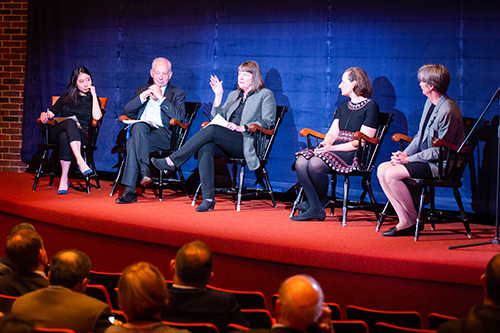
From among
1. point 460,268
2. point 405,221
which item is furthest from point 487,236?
point 460,268

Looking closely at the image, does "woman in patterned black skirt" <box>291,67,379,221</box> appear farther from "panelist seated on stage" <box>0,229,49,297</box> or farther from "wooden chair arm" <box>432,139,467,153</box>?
"panelist seated on stage" <box>0,229,49,297</box>

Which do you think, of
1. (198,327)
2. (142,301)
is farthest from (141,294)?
(198,327)

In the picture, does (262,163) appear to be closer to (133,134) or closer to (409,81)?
(133,134)

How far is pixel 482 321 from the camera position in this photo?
130 centimetres

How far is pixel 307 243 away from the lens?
296 cm

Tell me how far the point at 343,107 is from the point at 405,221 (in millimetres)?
1139

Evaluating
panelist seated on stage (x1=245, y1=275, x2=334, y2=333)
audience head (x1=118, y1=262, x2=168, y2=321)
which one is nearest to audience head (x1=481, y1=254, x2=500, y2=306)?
panelist seated on stage (x1=245, y1=275, x2=334, y2=333)

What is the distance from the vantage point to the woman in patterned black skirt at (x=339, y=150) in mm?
3701

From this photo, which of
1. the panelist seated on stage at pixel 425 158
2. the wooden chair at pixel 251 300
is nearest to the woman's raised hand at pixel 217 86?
the panelist seated on stage at pixel 425 158

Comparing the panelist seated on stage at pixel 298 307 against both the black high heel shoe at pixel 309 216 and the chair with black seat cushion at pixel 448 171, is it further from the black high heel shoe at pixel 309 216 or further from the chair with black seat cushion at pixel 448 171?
the black high heel shoe at pixel 309 216

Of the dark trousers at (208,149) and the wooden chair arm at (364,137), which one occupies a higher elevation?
the wooden chair arm at (364,137)

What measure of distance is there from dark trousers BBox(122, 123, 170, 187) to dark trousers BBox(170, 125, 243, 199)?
1.51 feet

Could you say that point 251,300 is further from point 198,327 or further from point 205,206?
point 205,206

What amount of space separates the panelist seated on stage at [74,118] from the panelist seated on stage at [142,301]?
333 cm
